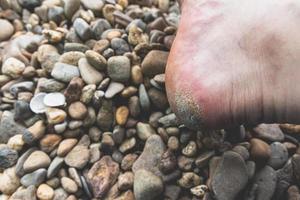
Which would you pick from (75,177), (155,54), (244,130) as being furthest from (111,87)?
(244,130)

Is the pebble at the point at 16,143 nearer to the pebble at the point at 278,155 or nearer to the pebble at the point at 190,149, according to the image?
the pebble at the point at 190,149

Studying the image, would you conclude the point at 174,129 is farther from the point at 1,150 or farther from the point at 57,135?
the point at 1,150

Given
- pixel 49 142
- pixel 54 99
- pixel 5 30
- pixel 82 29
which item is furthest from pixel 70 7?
pixel 49 142

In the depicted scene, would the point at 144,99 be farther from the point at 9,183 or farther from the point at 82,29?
the point at 9,183

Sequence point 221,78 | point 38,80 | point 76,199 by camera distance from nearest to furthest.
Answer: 1. point 221,78
2. point 76,199
3. point 38,80

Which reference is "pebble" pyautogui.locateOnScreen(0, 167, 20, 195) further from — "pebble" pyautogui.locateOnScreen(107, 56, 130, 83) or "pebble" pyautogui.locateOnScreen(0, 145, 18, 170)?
"pebble" pyautogui.locateOnScreen(107, 56, 130, 83)
